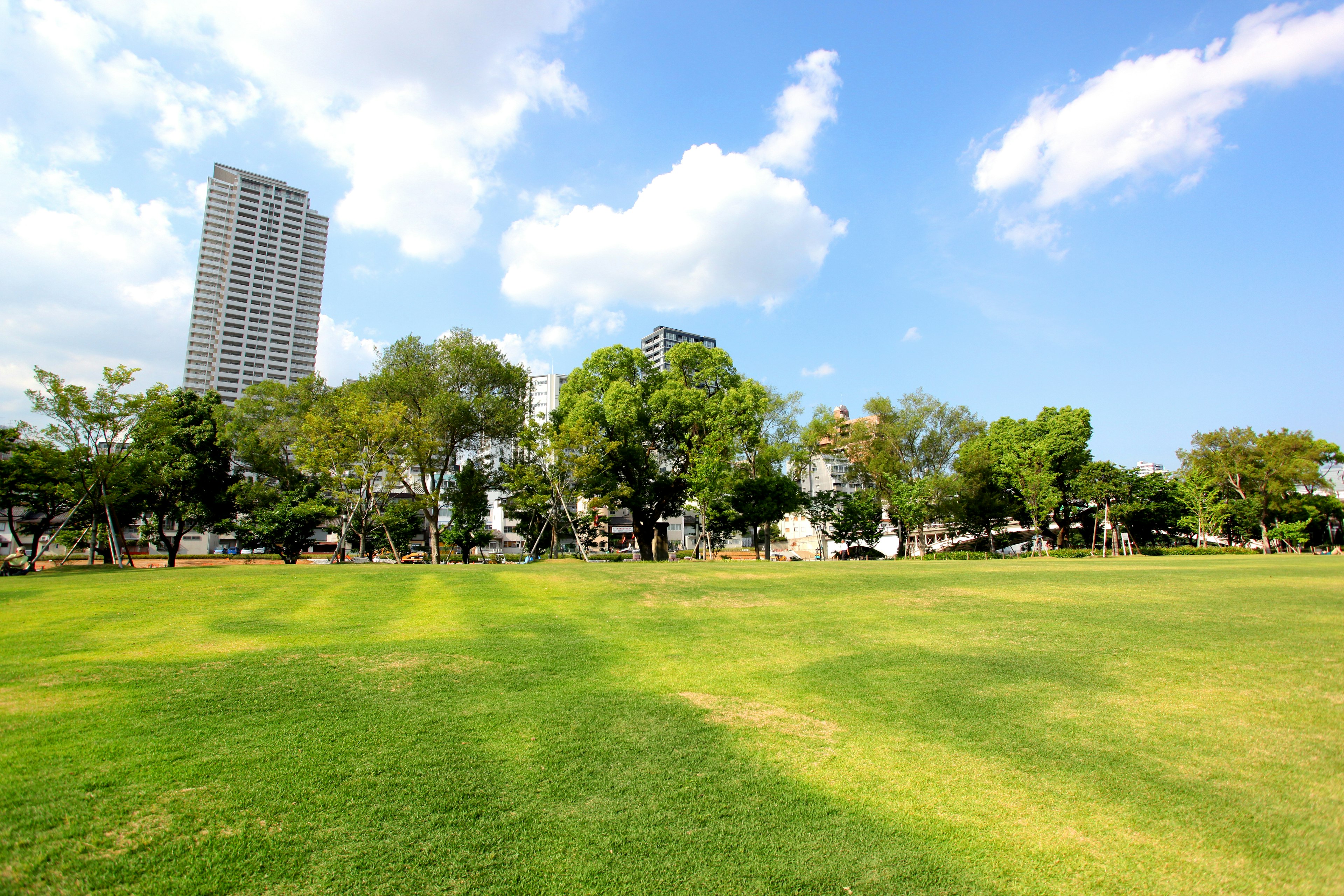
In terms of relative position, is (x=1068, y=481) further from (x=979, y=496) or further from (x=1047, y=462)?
(x=979, y=496)

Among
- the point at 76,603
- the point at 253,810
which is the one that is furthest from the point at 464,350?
the point at 253,810

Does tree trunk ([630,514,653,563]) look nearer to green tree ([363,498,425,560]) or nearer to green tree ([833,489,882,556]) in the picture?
green tree ([363,498,425,560])

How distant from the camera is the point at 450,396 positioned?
1442 inches

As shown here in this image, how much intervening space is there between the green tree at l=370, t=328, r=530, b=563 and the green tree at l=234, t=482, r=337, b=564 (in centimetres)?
748

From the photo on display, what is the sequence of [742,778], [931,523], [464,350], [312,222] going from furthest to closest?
1. [312,222]
2. [931,523]
3. [464,350]
4. [742,778]

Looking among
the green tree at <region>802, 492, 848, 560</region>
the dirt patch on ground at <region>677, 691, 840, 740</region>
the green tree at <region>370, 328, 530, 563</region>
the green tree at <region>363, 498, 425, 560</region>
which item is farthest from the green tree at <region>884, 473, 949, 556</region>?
the dirt patch on ground at <region>677, 691, 840, 740</region>

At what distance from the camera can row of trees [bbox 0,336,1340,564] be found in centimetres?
3209

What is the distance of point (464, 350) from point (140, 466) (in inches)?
676

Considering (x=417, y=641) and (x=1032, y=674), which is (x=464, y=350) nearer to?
(x=417, y=641)

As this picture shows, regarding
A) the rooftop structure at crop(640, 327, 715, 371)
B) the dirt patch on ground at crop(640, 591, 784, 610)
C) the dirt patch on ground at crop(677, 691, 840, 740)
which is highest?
the rooftop structure at crop(640, 327, 715, 371)

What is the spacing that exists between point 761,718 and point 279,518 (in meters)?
43.4

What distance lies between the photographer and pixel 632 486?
4050cm

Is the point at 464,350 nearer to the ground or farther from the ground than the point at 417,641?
farther from the ground

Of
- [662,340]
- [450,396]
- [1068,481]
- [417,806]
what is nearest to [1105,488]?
[1068,481]
